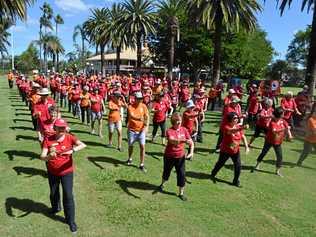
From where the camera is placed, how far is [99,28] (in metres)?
49.4

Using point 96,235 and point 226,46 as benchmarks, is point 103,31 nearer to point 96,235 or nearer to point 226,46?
point 226,46

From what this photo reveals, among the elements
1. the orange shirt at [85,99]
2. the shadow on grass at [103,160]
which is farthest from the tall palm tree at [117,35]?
the shadow on grass at [103,160]

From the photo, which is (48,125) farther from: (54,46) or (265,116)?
(54,46)

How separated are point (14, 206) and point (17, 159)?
3.26m

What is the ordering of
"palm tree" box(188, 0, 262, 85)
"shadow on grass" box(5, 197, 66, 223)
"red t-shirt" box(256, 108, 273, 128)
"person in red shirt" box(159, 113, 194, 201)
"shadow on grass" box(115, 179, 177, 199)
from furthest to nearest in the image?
"palm tree" box(188, 0, 262, 85) → "red t-shirt" box(256, 108, 273, 128) → "shadow on grass" box(115, 179, 177, 199) → "person in red shirt" box(159, 113, 194, 201) → "shadow on grass" box(5, 197, 66, 223)

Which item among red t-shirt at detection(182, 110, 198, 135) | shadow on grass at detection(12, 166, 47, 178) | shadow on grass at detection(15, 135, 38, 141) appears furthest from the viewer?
shadow on grass at detection(15, 135, 38, 141)

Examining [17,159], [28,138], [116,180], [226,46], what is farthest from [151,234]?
[226,46]

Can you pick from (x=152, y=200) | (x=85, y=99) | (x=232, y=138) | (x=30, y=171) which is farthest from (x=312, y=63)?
(x=30, y=171)

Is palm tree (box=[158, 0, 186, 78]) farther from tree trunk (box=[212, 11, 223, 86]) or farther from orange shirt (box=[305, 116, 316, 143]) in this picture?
orange shirt (box=[305, 116, 316, 143])

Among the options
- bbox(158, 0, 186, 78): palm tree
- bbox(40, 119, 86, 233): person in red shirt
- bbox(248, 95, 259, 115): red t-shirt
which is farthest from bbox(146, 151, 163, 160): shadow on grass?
bbox(158, 0, 186, 78): palm tree

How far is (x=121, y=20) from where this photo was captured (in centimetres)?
4391

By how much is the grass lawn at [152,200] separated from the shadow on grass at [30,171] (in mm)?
22

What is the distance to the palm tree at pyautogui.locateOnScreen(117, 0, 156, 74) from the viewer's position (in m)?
42.8

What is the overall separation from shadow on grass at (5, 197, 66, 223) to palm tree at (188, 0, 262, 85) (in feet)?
68.7
